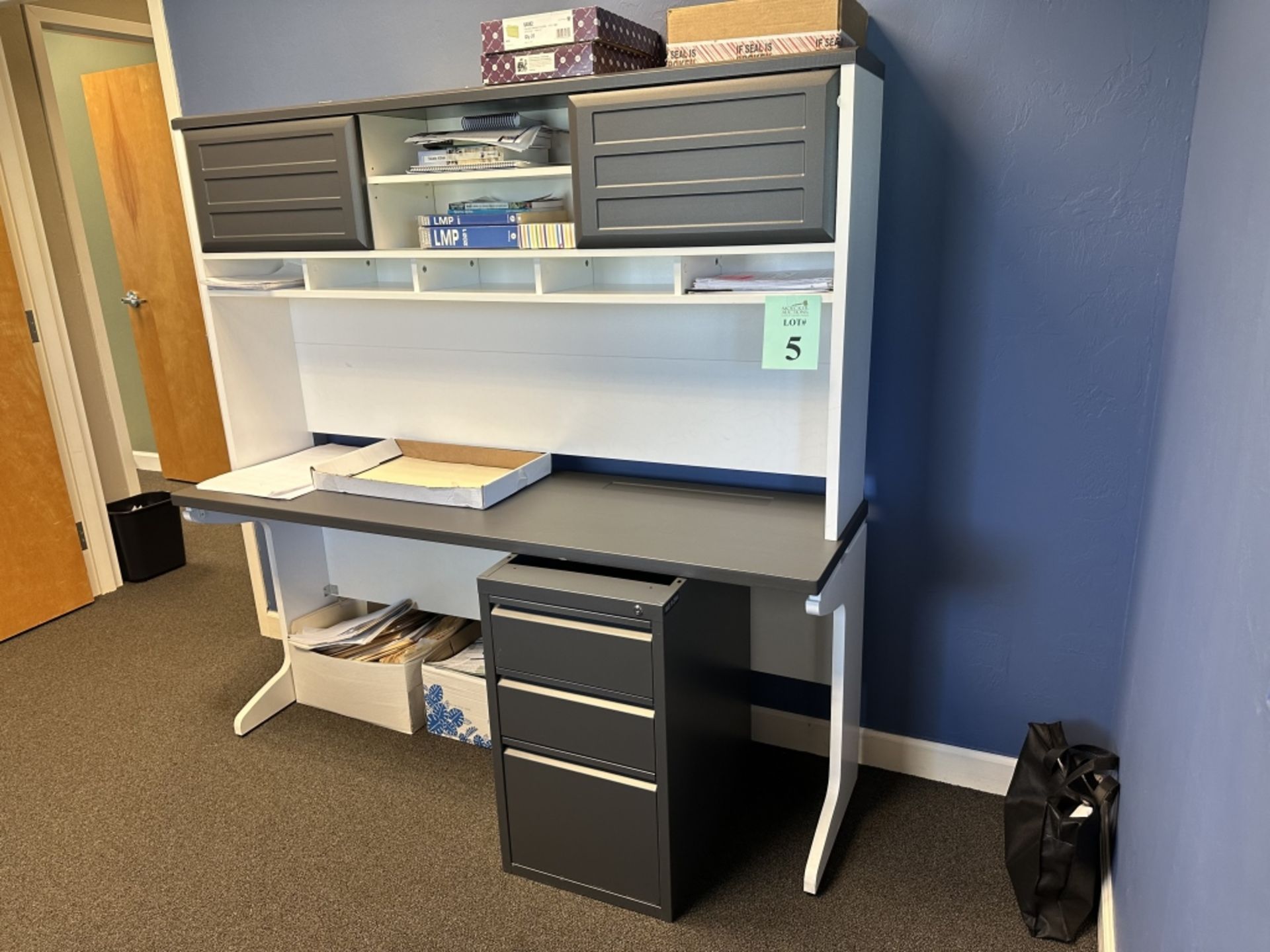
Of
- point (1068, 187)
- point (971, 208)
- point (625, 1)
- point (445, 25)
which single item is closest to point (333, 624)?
point (445, 25)

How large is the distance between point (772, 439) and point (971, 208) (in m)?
0.67

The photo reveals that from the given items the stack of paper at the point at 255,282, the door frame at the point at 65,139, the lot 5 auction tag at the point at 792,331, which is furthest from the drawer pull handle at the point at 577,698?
the door frame at the point at 65,139

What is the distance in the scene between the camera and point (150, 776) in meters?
2.49

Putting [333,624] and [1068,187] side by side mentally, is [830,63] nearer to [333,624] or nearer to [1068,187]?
[1068,187]

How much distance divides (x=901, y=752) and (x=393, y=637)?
4.91 ft

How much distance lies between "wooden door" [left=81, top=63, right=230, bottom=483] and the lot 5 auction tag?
363cm

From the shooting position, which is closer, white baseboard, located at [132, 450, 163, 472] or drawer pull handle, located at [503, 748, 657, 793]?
drawer pull handle, located at [503, 748, 657, 793]

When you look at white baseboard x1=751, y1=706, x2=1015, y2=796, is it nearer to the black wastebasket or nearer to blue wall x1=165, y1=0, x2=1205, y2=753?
blue wall x1=165, y1=0, x2=1205, y2=753

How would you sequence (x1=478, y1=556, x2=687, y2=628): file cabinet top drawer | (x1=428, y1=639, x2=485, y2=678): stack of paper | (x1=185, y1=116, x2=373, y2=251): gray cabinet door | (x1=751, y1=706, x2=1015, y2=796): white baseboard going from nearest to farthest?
1. (x1=478, y1=556, x2=687, y2=628): file cabinet top drawer
2. (x1=185, y1=116, x2=373, y2=251): gray cabinet door
3. (x1=751, y1=706, x2=1015, y2=796): white baseboard
4. (x1=428, y1=639, x2=485, y2=678): stack of paper

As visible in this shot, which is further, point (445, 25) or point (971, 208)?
point (445, 25)

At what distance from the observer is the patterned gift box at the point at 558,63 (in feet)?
6.09

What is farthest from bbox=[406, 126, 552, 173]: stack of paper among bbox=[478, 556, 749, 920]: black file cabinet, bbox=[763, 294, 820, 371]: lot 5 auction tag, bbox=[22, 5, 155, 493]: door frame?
bbox=[22, 5, 155, 493]: door frame

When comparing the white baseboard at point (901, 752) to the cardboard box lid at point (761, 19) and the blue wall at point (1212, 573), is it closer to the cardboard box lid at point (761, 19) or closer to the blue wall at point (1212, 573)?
the blue wall at point (1212, 573)

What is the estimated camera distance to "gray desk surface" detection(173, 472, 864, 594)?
1.83 metres
